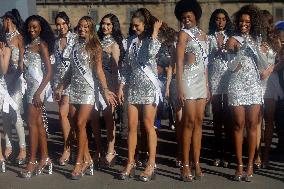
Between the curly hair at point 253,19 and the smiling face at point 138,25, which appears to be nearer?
the curly hair at point 253,19

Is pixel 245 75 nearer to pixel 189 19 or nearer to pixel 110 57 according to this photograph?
pixel 189 19

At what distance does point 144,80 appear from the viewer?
630 centimetres

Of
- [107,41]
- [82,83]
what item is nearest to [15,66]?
[107,41]

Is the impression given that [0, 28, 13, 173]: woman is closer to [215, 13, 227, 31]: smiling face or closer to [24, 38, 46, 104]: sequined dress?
[24, 38, 46, 104]: sequined dress

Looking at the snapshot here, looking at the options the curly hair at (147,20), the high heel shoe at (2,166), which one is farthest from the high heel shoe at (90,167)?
the curly hair at (147,20)

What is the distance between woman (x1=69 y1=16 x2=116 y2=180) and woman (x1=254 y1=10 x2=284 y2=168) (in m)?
1.75

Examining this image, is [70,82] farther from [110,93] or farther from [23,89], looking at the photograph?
[23,89]

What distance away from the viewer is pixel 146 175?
629 cm

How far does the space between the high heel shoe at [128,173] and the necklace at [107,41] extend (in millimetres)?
1505

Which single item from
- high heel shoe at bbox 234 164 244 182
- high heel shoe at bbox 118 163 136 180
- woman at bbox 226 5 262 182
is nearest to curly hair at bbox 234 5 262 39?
woman at bbox 226 5 262 182

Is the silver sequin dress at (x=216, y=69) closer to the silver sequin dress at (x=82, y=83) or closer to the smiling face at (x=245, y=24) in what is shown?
the smiling face at (x=245, y=24)

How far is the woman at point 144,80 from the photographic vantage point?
20.6 ft

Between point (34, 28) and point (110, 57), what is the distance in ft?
3.22

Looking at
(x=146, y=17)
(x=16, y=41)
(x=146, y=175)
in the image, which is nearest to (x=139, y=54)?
(x=146, y=17)
